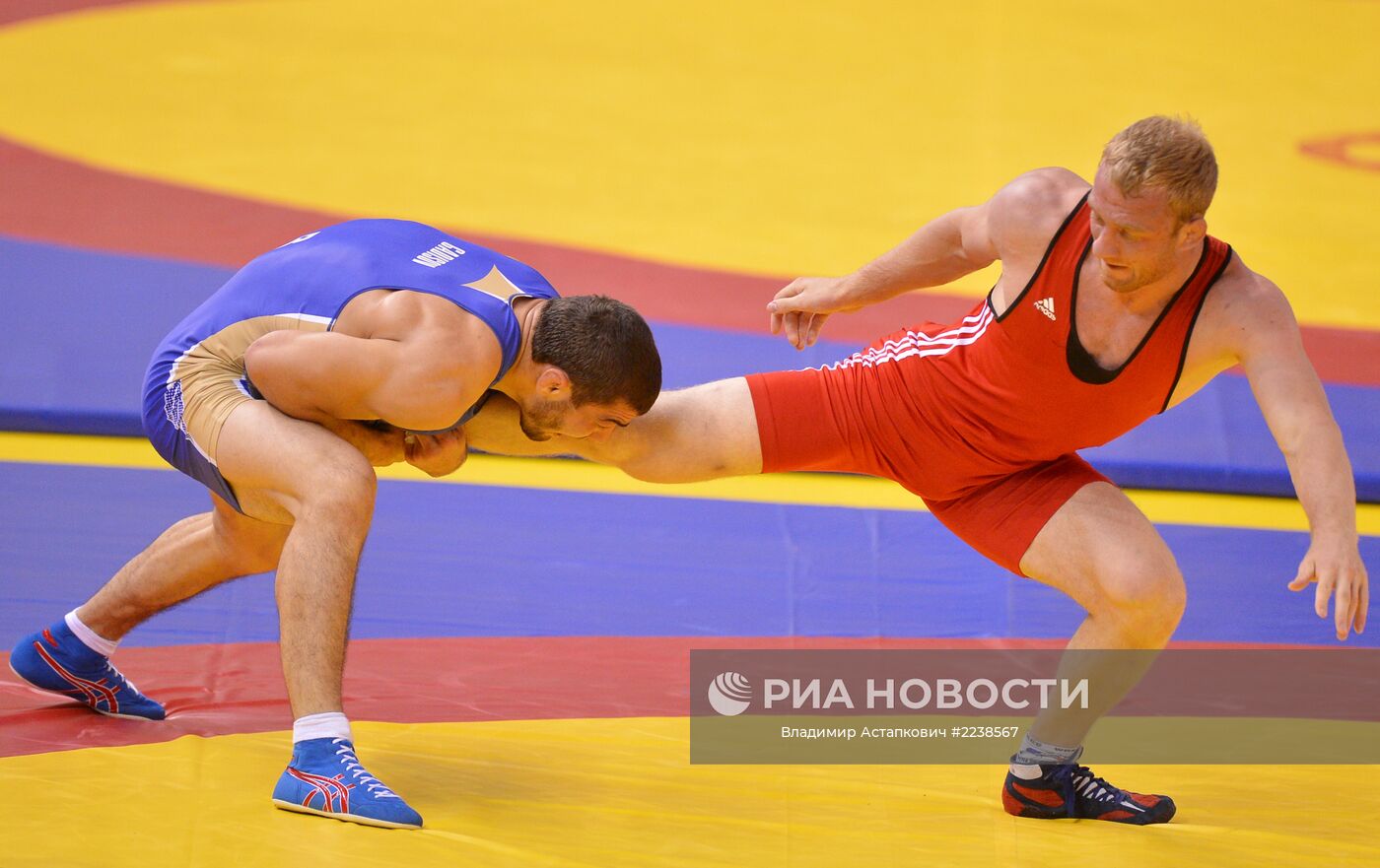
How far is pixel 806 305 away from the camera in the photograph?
3398mm

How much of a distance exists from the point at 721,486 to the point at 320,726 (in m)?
2.52

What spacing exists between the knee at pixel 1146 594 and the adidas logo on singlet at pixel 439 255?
1.45 meters

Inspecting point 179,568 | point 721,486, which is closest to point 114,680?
point 179,568

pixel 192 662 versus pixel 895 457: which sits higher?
pixel 895 457

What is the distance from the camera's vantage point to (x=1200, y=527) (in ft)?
15.8

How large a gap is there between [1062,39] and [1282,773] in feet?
18.3

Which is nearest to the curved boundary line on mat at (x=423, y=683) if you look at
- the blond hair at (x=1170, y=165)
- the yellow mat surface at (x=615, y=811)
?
the yellow mat surface at (x=615, y=811)

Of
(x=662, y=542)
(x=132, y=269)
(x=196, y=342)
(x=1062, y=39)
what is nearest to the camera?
(x=196, y=342)

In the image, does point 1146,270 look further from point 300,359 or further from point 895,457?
point 300,359

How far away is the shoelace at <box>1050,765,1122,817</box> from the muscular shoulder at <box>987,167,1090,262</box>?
103 centimetres

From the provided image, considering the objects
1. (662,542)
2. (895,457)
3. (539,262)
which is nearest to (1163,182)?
(895,457)

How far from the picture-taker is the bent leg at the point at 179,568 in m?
3.29

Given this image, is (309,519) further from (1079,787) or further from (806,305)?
(1079,787)

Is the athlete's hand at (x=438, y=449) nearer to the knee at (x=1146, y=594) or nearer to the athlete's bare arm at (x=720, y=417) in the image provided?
the athlete's bare arm at (x=720, y=417)
